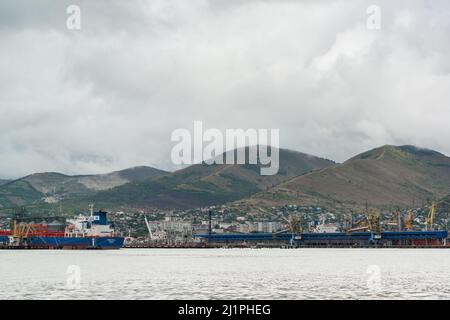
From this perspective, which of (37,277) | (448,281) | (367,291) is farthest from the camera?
(37,277)

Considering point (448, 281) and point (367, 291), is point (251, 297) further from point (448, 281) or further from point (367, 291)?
point (448, 281)

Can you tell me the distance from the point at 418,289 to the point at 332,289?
Answer: 10511 millimetres

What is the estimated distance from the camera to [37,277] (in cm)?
11456

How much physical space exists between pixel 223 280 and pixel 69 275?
28127mm

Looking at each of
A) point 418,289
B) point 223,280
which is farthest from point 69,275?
point 418,289

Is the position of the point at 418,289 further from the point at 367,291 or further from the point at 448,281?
the point at 448,281

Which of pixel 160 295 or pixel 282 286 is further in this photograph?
pixel 282 286
